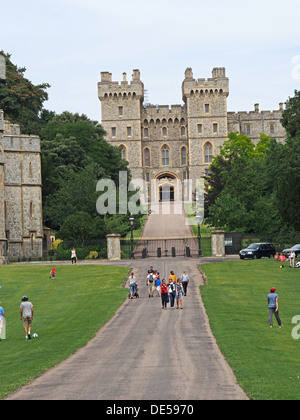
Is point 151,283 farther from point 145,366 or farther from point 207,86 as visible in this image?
point 207,86

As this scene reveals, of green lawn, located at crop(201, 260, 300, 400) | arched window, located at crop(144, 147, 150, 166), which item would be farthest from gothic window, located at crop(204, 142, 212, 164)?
green lawn, located at crop(201, 260, 300, 400)

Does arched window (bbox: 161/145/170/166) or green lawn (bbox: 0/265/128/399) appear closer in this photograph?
green lawn (bbox: 0/265/128/399)

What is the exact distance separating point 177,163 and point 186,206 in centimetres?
1655

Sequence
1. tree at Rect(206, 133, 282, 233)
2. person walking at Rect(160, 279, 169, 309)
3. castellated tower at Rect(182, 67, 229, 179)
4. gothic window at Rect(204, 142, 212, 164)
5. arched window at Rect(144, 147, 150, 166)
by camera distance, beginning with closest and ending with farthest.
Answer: person walking at Rect(160, 279, 169, 309) → tree at Rect(206, 133, 282, 233) → gothic window at Rect(204, 142, 212, 164) → castellated tower at Rect(182, 67, 229, 179) → arched window at Rect(144, 147, 150, 166)

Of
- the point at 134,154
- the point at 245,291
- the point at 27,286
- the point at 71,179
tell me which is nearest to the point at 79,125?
the point at 71,179

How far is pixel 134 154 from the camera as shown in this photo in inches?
4385

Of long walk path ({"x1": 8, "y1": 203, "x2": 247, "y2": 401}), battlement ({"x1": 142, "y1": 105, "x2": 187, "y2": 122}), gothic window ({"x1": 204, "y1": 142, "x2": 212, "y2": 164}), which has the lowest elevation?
long walk path ({"x1": 8, "y1": 203, "x2": 247, "y2": 401})

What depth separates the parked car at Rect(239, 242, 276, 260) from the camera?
50.6 metres

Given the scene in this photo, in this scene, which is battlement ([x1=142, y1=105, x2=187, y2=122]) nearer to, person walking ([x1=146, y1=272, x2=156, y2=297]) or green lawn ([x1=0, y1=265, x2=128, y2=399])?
green lawn ([x1=0, y1=265, x2=128, y2=399])

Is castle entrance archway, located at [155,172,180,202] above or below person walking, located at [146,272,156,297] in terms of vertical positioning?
above

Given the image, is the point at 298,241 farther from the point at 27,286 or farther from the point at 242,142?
the point at 242,142

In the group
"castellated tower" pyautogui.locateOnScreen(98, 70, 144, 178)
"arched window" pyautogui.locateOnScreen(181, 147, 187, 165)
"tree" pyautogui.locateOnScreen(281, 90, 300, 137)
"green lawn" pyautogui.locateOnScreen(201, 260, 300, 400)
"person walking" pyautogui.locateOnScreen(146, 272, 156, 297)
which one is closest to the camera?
"green lawn" pyautogui.locateOnScreen(201, 260, 300, 400)

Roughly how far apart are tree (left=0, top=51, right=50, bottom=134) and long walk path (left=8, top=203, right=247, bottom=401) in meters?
58.5

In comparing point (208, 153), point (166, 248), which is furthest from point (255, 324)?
point (208, 153)
